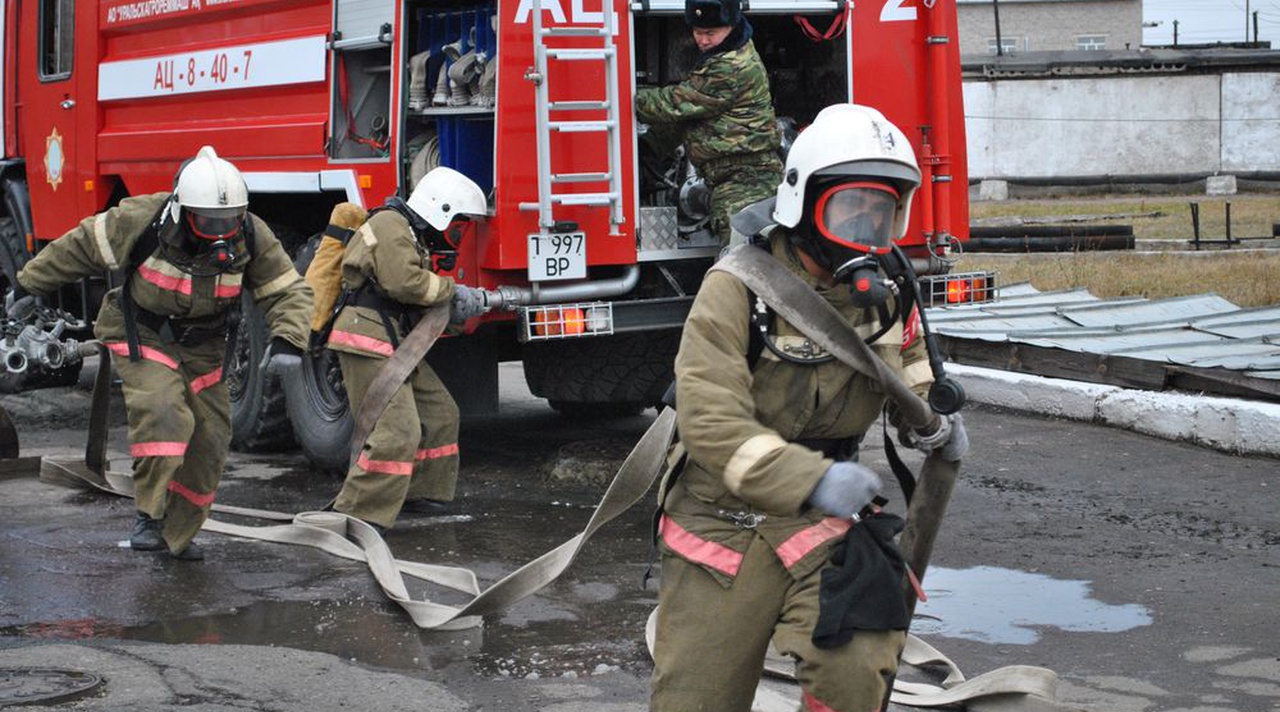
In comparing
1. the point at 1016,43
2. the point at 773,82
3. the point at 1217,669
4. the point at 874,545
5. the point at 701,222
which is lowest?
the point at 1217,669

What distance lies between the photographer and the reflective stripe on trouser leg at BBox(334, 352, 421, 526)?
23.3 ft

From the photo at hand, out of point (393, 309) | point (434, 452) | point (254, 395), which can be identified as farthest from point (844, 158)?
point (254, 395)

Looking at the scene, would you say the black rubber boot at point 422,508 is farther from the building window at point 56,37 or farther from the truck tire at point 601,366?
the building window at point 56,37

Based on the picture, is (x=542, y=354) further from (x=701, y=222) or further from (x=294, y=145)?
(x=294, y=145)

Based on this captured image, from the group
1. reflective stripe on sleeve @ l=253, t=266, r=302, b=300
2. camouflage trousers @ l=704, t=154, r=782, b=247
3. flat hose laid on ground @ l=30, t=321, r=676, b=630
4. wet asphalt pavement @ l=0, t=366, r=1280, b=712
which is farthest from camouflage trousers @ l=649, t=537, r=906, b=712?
camouflage trousers @ l=704, t=154, r=782, b=247

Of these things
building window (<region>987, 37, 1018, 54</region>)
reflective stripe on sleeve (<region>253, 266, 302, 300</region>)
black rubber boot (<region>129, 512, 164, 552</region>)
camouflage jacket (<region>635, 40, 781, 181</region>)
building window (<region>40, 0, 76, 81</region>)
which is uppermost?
building window (<region>987, 37, 1018, 54</region>)

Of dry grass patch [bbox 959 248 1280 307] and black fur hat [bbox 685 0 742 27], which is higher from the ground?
black fur hat [bbox 685 0 742 27]

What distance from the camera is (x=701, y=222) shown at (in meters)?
8.09

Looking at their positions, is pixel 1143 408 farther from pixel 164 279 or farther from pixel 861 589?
pixel 861 589

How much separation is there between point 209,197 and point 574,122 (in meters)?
1.61

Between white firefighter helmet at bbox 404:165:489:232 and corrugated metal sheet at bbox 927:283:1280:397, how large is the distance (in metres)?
3.90

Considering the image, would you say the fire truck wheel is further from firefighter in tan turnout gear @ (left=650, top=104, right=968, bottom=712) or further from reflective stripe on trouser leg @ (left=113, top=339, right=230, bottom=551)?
firefighter in tan turnout gear @ (left=650, top=104, right=968, bottom=712)

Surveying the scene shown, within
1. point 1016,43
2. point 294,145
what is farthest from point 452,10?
point 1016,43

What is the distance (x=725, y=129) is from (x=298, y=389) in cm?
258
